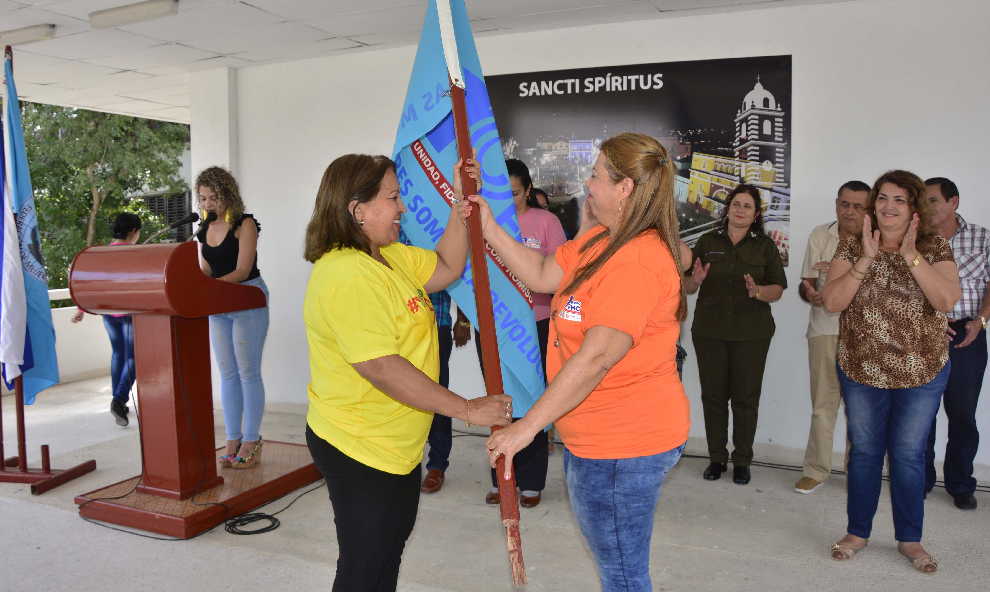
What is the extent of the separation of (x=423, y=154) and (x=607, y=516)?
125 centimetres

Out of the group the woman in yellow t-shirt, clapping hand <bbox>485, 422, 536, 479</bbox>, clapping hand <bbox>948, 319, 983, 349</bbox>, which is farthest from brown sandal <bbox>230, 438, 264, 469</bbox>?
clapping hand <bbox>948, 319, 983, 349</bbox>

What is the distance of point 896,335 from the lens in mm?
2932

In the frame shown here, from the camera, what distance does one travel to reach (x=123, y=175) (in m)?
11.1

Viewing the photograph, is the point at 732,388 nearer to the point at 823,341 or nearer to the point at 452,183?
the point at 823,341

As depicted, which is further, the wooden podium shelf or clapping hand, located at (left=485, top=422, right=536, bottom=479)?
the wooden podium shelf

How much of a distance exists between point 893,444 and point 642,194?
194 cm

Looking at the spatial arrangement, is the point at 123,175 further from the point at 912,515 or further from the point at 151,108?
the point at 912,515

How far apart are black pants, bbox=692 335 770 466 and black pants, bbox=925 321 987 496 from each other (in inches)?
34.4

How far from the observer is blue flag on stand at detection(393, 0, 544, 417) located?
2.36m

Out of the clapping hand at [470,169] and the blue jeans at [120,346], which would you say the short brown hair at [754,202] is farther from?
the blue jeans at [120,346]

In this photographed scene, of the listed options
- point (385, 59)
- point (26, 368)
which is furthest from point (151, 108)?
point (26, 368)

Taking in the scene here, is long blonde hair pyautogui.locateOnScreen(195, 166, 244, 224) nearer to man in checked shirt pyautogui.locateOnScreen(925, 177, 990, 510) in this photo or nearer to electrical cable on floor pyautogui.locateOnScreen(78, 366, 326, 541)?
electrical cable on floor pyautogui.locateOnScreen(78, 366, 326, 541)

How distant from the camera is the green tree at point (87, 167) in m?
10.8

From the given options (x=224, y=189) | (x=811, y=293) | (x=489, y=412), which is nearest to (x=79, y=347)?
(x=224, y=189)
